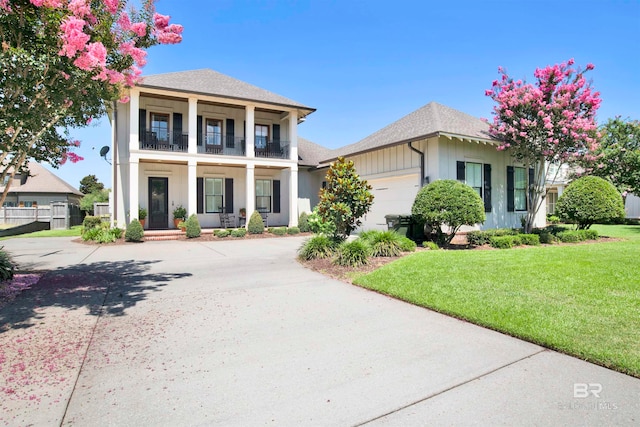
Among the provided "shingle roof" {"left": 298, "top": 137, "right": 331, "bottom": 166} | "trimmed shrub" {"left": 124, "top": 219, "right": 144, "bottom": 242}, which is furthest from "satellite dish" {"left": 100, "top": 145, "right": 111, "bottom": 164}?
"shingle roof" {"left": 298, "top": 137, "right": 331, "bottom": 166}

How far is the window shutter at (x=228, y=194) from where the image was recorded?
62.4ft

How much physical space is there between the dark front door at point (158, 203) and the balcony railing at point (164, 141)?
1789mm

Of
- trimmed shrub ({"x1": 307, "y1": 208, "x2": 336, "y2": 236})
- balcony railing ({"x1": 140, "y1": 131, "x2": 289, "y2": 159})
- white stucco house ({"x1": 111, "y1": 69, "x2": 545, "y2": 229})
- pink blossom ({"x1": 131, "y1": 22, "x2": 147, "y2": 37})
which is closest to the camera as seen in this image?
pink blossom ({"x1": 131, "y1": 22, "x2": 147, "y2": 37})

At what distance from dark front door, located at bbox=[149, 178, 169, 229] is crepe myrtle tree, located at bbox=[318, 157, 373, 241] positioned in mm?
11262

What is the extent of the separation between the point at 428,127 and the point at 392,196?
328 centimetres

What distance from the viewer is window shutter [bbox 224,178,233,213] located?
19.0 metres

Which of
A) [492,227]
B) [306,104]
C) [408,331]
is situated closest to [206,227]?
[306,104]

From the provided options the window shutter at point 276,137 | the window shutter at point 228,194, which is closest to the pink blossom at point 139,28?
the window shutter at point 228,194

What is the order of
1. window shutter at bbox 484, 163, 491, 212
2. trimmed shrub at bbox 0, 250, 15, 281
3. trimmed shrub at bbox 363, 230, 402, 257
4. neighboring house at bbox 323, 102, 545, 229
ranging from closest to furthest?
trimmed shrub at bbox 0, 250, 15, 281 → trimmed shrub at bbox 363, 230, 402, 257 → neighboring house at bbox 323, 102, 545, 229 → window shutter at bbox 484, 163, 491, 212

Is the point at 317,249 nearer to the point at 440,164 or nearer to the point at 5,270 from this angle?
the point at 440,164

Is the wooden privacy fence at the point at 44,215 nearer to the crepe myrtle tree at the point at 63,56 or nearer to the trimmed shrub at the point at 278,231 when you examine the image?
the trimmed shrub at the point at 278,231

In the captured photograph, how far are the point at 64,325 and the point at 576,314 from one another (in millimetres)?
6589

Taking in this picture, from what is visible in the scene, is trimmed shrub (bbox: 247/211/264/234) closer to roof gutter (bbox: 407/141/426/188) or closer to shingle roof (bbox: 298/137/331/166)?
shingle roof (bbox: 298/137/331/166)

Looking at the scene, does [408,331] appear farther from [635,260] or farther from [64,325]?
[635,260]
